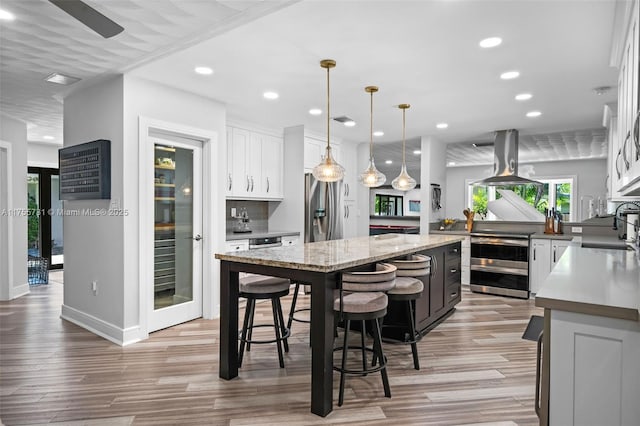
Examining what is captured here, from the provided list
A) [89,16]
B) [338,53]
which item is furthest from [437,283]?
[89,16]

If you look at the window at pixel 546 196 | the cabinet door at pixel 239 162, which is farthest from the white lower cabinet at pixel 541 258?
the cabinet door at pixel 239 162

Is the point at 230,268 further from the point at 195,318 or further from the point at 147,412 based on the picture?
the point at 195,318

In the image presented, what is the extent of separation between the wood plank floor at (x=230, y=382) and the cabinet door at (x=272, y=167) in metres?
2.31

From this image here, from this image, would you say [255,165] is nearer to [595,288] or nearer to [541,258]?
[541,258]

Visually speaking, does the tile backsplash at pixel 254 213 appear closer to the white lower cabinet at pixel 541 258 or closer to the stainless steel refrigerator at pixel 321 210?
the stainless steel refrigerator at pixel 321 210

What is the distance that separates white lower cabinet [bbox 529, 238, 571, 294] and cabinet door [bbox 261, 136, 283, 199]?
368cm

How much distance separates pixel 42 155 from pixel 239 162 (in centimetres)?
425

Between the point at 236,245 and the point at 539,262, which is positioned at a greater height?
the point at 236,245

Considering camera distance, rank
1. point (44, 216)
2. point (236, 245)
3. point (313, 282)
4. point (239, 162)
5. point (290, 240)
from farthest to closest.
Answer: point (44, 216) → point (290, 240) → point (239, 162) → point (236, 245) → point (313, 282)

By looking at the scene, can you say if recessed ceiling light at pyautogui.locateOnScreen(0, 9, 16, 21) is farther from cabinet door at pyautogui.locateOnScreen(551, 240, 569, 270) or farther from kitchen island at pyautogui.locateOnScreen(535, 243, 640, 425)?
cabinet door at pyautogui.locateOnScreen(551, 240, 569, 270)

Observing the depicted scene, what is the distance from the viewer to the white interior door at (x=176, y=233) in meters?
3.85

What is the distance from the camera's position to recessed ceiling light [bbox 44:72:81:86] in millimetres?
3430

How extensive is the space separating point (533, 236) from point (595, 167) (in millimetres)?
5440

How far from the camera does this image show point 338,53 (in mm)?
2953
